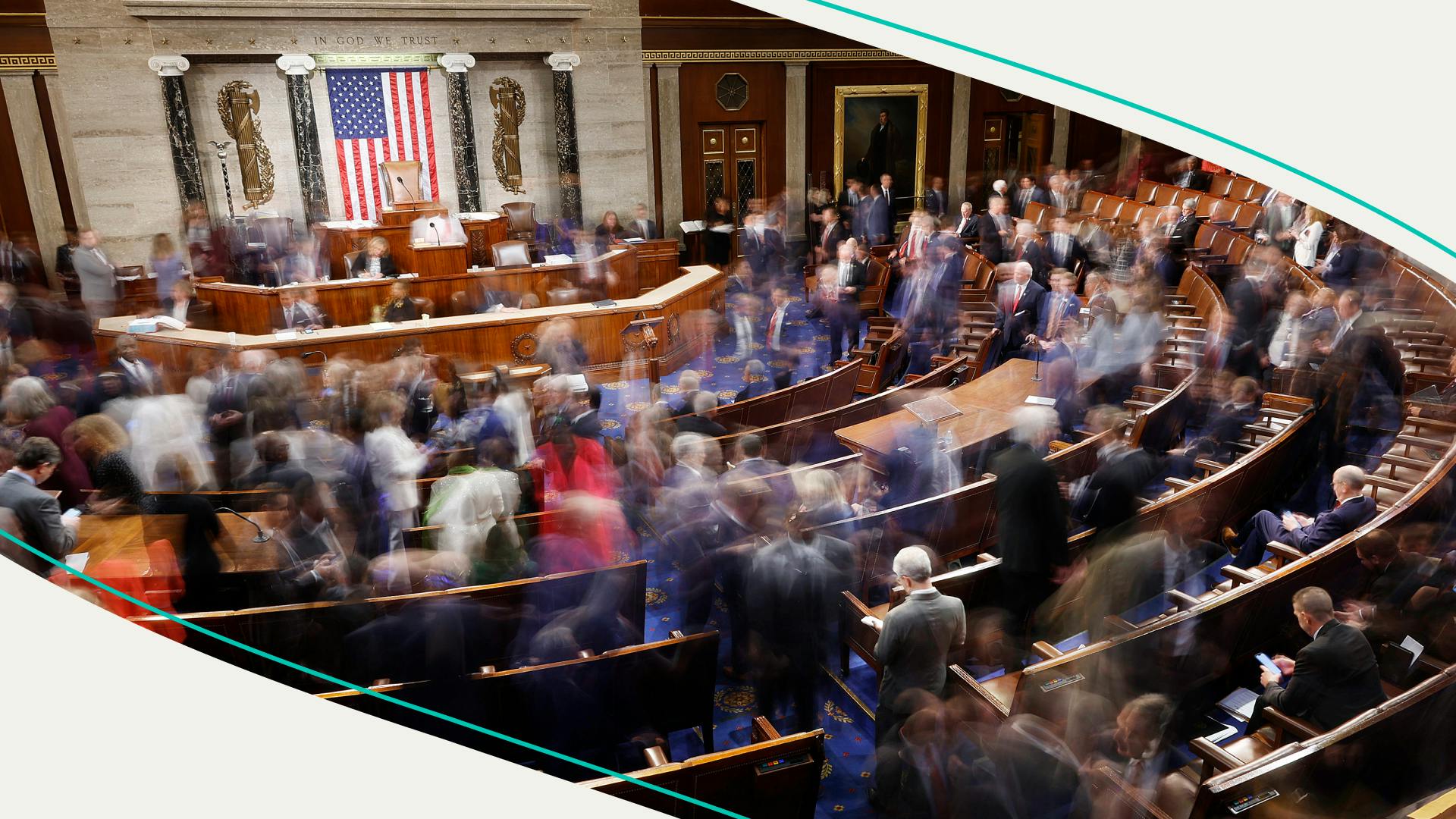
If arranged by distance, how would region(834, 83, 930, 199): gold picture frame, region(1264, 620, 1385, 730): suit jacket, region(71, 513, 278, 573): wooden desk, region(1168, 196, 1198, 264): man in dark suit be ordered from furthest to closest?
→ region(834, 83, 930, 199): gold picture frame → region(1168, 196, 1198, 264): man in dark suit → region(71, 513, 278, 573): wooden desk → region(1264, 620, 1385, 730): suit jacket

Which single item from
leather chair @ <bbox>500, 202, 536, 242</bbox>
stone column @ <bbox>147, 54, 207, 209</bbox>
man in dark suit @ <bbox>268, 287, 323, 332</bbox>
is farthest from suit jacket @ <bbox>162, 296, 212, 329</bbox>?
leather chair @ <bbox>500, 202, 536, 242</bbox>

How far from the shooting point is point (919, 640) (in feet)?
11.5

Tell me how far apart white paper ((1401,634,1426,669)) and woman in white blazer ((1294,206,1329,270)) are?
19.2 ft

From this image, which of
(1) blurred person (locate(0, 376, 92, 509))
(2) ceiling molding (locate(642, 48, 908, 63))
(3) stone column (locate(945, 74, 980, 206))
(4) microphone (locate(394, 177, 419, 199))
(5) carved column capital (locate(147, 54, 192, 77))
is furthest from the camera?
(3) stone column (locate(945, 74, 980, 206))

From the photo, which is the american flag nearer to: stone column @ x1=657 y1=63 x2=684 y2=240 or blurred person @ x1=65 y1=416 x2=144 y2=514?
stone column @ x1=657 y1=63 x2=684 y2=240

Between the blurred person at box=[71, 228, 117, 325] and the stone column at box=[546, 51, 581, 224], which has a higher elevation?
the stone column at box=[546, 51, 581, 224]

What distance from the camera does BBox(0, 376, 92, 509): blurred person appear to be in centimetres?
501

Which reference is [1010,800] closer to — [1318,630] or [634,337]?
[1318,630]

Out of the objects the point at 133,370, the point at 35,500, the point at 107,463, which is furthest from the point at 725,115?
the point at 35,500

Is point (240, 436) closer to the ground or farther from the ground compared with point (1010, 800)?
farther from the ground

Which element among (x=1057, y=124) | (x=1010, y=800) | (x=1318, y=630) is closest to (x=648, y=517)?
(x=1010, y=800)

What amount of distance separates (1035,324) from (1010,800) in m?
5.30

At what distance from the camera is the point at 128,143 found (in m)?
10.9

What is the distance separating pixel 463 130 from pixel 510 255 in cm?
358
